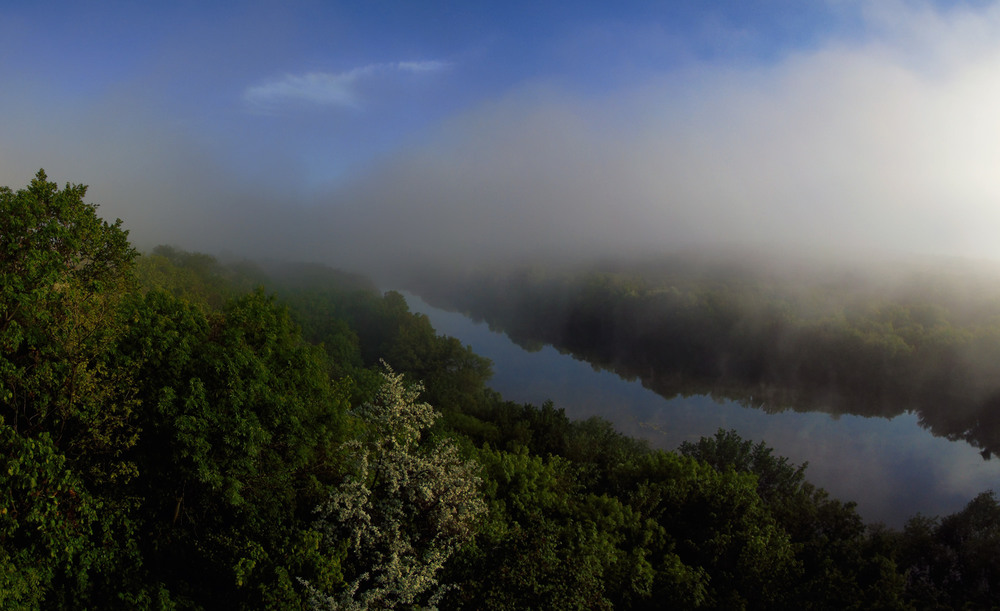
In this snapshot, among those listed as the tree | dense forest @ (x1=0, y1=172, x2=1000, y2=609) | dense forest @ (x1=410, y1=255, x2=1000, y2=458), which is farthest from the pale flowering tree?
dense forest @ (x1=410, y1=255, x2=1000, y2=458)

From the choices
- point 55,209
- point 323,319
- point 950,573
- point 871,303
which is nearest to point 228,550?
point 55,209

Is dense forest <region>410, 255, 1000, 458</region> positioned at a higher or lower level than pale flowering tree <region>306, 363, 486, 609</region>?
higher

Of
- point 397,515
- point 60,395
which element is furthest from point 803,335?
point 60,395

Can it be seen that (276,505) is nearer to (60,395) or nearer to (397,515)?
(397,515)

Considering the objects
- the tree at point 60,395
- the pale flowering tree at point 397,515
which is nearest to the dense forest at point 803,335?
the pale flowering tree at point 397,515

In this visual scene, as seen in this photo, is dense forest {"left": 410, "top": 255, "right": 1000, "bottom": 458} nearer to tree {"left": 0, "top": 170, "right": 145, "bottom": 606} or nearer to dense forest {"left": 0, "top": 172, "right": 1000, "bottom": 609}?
dense forest {"left": 0, "top": 172, "right": 1000, "bottom": 609}

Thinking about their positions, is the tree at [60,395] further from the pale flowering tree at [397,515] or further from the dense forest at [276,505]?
the pale flowering tree at [397,515]
